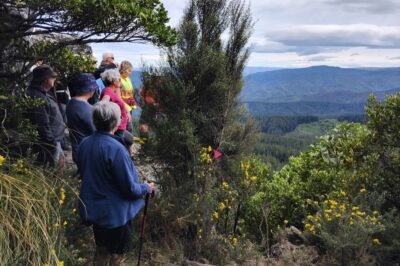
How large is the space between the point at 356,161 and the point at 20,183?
6.78 meters

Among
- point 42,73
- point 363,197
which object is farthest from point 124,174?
point 363,197

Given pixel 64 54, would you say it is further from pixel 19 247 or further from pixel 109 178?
pixel 19 247

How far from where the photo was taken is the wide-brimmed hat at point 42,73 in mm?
5574

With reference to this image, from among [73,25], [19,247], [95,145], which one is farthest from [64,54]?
[19,247]

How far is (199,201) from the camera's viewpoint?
22.5ft

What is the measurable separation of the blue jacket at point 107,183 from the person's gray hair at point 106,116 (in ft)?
0.27

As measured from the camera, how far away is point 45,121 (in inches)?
218

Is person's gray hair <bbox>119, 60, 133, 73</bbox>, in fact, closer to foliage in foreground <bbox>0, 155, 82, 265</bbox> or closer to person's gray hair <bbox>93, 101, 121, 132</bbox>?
person's gray hair <bbox>93, 101, 121, 132</bbox>

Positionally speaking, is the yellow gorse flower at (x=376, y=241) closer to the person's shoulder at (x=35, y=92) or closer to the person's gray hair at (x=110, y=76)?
the person's gray hair at (x=110, y=76)

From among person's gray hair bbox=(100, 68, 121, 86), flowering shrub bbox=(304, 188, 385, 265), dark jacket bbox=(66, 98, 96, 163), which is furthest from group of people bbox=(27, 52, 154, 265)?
flowering shrub bbox=(304, 188, 385, 265)

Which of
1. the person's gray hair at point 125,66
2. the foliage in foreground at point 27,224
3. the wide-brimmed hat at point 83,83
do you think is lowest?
the foliage in foreground at point 27,224

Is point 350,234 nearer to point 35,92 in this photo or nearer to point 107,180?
point 107,180

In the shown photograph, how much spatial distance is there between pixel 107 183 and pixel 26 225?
1.06 meters

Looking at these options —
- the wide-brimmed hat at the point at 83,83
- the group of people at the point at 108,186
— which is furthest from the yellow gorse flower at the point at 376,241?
the wide-brimmed hat at the point at 83,83
